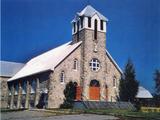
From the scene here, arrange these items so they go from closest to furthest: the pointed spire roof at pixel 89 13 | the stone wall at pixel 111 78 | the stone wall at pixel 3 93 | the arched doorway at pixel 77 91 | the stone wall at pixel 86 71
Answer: the stone wall at pixel 86 71 → the arched doorway at pixel 77 91 → the pointed spire roof at pixel 89 13 → the stone wall at pixel 111 78 → the stone wall at pixel 3 93

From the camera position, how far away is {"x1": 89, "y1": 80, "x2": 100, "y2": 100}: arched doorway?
2480cm

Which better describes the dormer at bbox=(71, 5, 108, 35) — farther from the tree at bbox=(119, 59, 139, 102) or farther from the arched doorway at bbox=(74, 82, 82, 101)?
the arched doorway at bbox=(74, 82, 82, 101)

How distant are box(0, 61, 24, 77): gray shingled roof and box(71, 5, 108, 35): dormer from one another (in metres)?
12.0

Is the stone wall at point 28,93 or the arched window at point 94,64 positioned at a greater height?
the arched window at point 94,64

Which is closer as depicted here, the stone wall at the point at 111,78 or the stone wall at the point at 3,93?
the stone wall at the point at 111,78

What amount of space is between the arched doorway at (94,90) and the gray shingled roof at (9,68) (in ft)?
40.1

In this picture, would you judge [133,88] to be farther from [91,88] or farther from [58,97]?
[58,97]

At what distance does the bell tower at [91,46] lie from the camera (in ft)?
80.7

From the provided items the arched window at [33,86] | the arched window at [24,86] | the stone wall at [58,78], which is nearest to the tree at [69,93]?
the stone wall at [58,78]

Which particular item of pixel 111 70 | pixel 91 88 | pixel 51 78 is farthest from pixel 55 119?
pixel 111 70

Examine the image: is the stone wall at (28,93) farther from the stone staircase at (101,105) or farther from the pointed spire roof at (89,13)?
the pointed spire roof at (89,13)

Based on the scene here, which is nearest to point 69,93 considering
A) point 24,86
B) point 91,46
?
point 91,46

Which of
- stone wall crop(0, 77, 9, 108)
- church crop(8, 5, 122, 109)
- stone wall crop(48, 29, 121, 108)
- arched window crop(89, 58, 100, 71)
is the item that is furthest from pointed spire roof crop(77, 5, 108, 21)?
stone wall crop(0, 77, 9, 108)

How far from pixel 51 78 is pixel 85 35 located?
400 centimetres
